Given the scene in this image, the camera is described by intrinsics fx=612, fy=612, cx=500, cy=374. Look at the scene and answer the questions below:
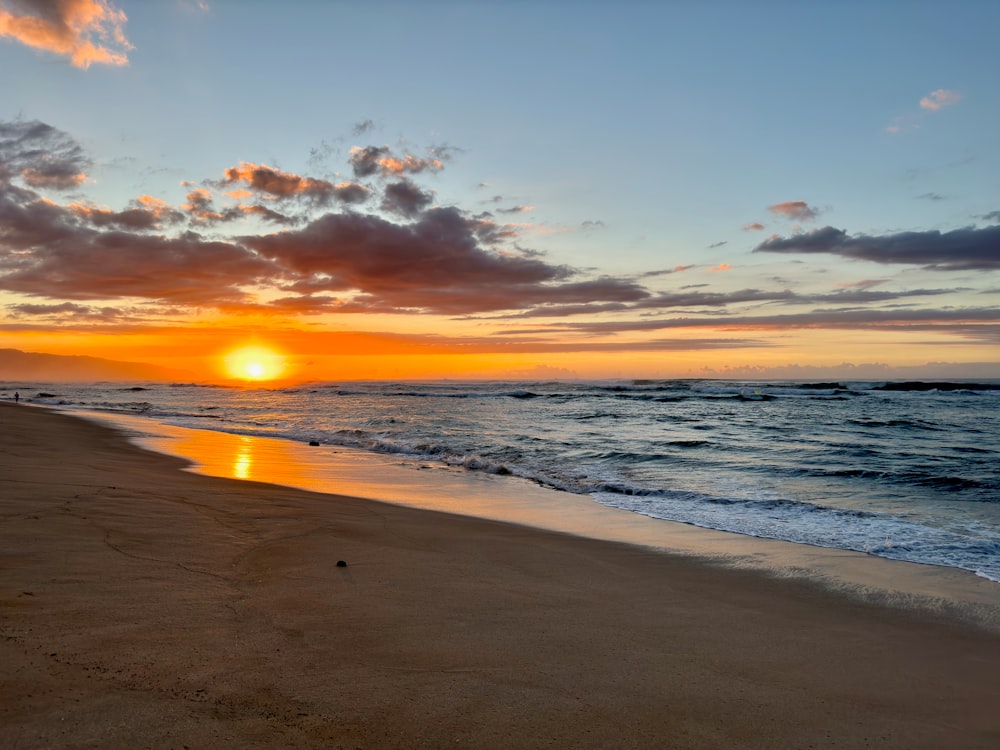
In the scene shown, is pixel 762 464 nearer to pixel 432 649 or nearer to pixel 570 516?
pixel 570 516

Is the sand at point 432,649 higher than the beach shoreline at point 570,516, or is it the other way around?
the sand at point 432,649

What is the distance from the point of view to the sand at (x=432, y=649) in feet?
9.24

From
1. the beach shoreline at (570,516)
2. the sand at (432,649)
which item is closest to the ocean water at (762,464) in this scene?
the beach shoreline at (570,516)

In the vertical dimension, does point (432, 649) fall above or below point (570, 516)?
above

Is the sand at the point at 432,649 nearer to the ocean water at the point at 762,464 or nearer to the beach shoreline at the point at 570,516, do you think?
the beach shoreline at the point at 570,516

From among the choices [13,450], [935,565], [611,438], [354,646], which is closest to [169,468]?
[13,450]

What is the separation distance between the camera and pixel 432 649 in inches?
146

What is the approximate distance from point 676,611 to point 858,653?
1257mm

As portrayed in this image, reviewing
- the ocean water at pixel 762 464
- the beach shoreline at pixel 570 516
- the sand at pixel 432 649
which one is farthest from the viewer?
the ocean water at pixel 762 464

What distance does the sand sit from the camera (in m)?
2.82

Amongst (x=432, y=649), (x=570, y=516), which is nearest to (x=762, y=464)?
(x=570, y=516)

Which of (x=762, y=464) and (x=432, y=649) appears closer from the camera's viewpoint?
(x=432, y=649)

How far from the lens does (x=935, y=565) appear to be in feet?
22.7

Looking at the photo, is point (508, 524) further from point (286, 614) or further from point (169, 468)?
point (169, 468)
